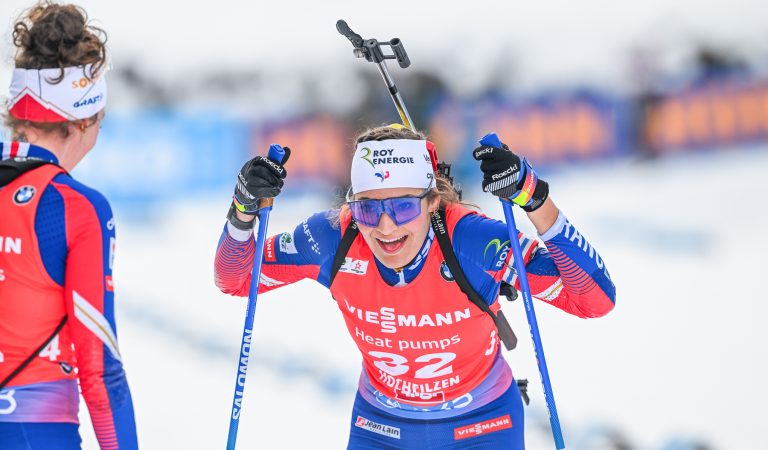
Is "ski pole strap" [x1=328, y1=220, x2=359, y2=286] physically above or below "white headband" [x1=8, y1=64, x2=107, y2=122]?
below

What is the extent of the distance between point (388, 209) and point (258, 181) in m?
0.42

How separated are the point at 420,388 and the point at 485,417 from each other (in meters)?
0.24

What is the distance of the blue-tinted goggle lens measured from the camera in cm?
290

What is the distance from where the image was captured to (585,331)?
5387mm

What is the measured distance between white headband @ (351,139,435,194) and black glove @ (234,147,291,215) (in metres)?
0.26

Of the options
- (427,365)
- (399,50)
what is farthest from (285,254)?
(399,50)

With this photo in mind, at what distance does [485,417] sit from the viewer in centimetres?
305

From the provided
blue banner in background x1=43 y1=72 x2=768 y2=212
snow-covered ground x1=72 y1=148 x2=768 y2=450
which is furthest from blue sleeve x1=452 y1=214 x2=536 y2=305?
blue banner in background x1=43 y1=72 x2=768 y2=212

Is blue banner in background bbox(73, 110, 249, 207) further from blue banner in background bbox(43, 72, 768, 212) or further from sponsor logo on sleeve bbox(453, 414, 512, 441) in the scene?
sponsor logo on sleeve bbox(453, 414, 512, 441)

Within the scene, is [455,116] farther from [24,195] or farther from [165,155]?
[24,195]

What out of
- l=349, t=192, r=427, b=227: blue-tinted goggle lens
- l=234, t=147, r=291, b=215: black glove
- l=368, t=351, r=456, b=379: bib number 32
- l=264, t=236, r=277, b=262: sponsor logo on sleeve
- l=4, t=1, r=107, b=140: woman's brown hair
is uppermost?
l=4, t=1, r=107, b=140: woman's brown hair

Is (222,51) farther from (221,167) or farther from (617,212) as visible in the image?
(617,212)

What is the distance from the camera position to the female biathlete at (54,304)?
1966 millimetres

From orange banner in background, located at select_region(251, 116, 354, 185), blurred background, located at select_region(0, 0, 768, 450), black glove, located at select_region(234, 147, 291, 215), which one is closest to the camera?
black glove, located at select_region(234, 147, 291, 215)
